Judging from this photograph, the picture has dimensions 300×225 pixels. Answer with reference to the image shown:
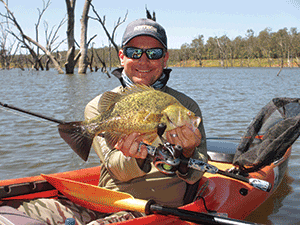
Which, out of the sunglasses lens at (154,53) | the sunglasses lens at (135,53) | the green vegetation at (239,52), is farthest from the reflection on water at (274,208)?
the green vegetation at (239,52)

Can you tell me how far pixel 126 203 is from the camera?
272 cm

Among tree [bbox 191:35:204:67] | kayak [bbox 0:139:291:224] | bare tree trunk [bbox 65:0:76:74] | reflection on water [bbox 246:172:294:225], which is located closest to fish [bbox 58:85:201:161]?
kayak [bbox 0:139:291:224]

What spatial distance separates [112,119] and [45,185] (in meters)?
1.82

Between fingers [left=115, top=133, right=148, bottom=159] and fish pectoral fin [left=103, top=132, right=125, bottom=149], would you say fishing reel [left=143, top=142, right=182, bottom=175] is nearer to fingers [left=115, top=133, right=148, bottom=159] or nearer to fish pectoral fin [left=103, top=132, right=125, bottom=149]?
fingers [left=115, top=133, right=148, bottom=159]

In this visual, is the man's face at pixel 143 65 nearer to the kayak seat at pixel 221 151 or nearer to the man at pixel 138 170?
the man at pixel 138 170

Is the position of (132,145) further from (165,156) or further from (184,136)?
(184,136)

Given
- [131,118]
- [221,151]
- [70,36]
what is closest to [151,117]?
[131,118]

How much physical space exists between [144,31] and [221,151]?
10.3ft

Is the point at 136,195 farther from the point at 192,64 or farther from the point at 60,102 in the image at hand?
the point at 192,64

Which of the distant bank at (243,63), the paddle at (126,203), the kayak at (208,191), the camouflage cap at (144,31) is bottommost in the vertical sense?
the kayak at (208,191)

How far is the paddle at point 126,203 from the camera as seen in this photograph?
8.66ft

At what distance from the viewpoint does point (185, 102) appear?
10.2 feet

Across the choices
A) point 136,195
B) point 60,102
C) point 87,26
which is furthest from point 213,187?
point 87,26

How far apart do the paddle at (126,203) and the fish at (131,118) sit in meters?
0.61
